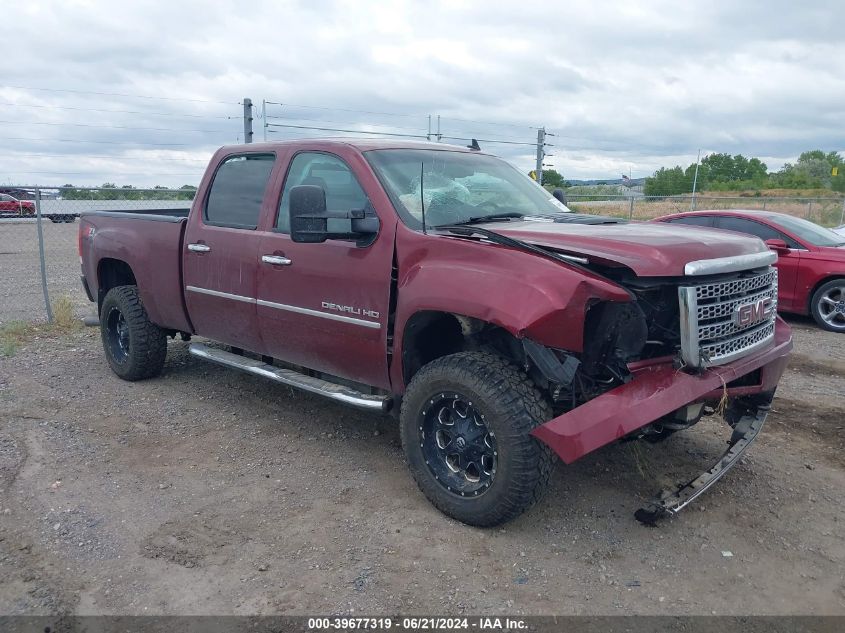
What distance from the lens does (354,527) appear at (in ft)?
12.8

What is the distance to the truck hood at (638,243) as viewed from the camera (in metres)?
3.44

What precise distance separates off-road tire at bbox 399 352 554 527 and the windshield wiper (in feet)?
3.09

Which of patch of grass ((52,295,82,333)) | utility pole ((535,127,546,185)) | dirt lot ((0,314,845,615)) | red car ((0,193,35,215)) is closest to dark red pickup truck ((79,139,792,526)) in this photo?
dirt lot ((0,314,845,615))

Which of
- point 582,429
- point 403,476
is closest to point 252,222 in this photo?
point 403,476

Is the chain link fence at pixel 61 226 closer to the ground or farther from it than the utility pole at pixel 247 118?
closer to the ground

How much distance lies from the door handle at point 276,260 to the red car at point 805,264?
5465mm

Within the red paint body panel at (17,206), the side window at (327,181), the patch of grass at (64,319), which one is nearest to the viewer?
the side window at (327,181)

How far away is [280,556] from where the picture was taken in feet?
11.8

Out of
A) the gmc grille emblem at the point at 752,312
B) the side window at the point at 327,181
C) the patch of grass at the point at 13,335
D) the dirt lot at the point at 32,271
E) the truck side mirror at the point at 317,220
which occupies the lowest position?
the patch of grass at the point at 13,335

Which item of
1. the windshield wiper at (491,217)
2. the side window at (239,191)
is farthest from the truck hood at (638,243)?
the side window at (239,191)

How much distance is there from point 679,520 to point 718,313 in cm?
118

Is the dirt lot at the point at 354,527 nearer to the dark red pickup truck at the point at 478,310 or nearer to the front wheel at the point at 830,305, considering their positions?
the dark red pickup truck at the point at 478,310

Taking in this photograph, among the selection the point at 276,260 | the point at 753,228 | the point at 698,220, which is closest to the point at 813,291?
the point at 753,228

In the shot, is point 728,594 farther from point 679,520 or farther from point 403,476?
point 403,476
